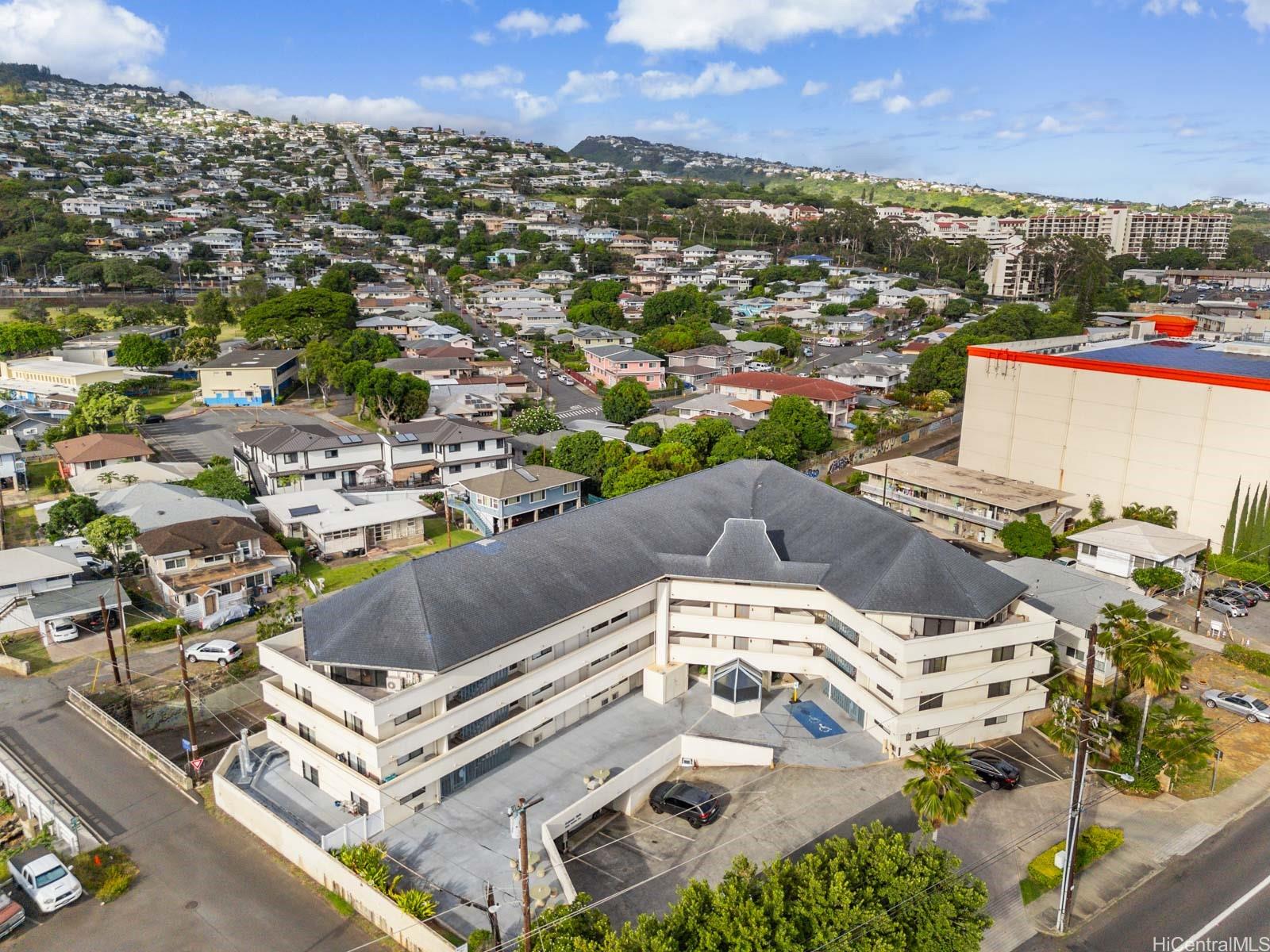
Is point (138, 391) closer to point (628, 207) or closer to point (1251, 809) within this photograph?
point (1251, 809)

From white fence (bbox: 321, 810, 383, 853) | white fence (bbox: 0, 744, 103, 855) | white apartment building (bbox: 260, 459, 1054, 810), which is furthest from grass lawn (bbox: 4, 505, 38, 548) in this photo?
white fence (bbox: 321, 810, 383, 853)

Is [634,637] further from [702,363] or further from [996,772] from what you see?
[702,363]

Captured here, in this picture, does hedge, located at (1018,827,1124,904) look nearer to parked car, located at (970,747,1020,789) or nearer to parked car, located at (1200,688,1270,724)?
parked car, located at (970,747,1020,789)

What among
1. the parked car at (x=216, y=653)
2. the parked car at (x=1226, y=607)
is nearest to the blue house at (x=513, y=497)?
the parked car at (x=216, y=653)

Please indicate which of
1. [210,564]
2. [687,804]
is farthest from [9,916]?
[210,564]

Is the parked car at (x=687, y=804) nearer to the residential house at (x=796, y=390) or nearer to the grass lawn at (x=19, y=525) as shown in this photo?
the grass lawn at (x=19, y=525)

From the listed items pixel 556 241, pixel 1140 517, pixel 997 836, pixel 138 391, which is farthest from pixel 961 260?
pixel 997 836
